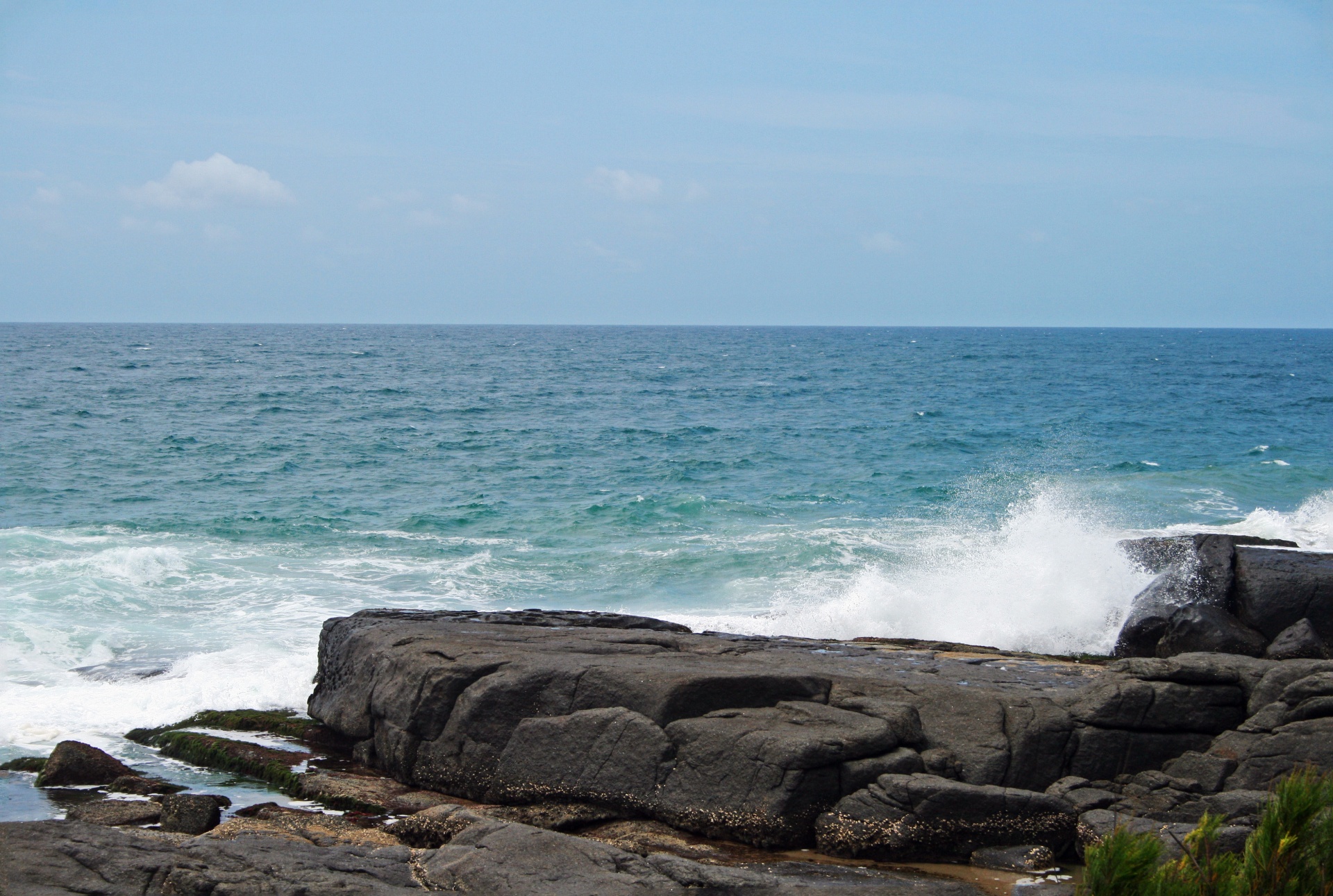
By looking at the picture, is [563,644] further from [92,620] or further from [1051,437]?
[1051,437]

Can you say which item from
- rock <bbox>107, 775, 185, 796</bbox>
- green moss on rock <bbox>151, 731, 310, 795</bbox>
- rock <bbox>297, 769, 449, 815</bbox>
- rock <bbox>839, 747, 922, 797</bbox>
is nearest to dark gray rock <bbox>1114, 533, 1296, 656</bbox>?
rock <bbox>839, 747, 922, 797</bbox>

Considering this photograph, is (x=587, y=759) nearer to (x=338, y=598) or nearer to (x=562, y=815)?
(x=562, y=815)

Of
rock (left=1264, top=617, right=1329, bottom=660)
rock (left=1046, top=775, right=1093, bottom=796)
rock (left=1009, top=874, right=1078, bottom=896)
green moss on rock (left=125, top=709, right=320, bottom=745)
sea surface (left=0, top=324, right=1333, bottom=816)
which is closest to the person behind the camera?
rock (left=1009, top=874, right=1078, bottom=896)

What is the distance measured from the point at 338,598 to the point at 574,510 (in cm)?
782

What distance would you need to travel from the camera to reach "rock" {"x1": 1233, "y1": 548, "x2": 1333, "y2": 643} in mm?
11484

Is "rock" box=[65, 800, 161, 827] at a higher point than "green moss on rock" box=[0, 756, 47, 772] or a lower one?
higher

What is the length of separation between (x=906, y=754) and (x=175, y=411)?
39.2m

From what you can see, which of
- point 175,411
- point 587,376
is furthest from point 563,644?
point 587,376

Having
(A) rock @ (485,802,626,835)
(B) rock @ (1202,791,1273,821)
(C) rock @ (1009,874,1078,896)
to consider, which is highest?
(B) rock @ (1202,791,1273,821)

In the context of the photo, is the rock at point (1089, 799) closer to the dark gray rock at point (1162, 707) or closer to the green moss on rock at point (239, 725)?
the dark gray rock at point (1162, 707)

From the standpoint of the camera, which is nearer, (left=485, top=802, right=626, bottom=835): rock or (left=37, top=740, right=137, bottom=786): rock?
(left=485, top=802, right=626, bottom=835): rock

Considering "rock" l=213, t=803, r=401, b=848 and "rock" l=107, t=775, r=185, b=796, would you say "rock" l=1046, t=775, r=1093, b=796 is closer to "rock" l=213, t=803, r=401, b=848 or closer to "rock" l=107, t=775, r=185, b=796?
"rock" l=213, t=803, r=401, b=848

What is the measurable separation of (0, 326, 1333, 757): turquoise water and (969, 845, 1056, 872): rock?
7026 mm

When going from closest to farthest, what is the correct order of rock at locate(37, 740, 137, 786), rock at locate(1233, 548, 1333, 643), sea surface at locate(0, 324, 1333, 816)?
rock at locate(37, 740, 137, 786)
rock at locate(1233, 548, 1333, 643)
sea surface at locate(0, 324, 1333, 816)
